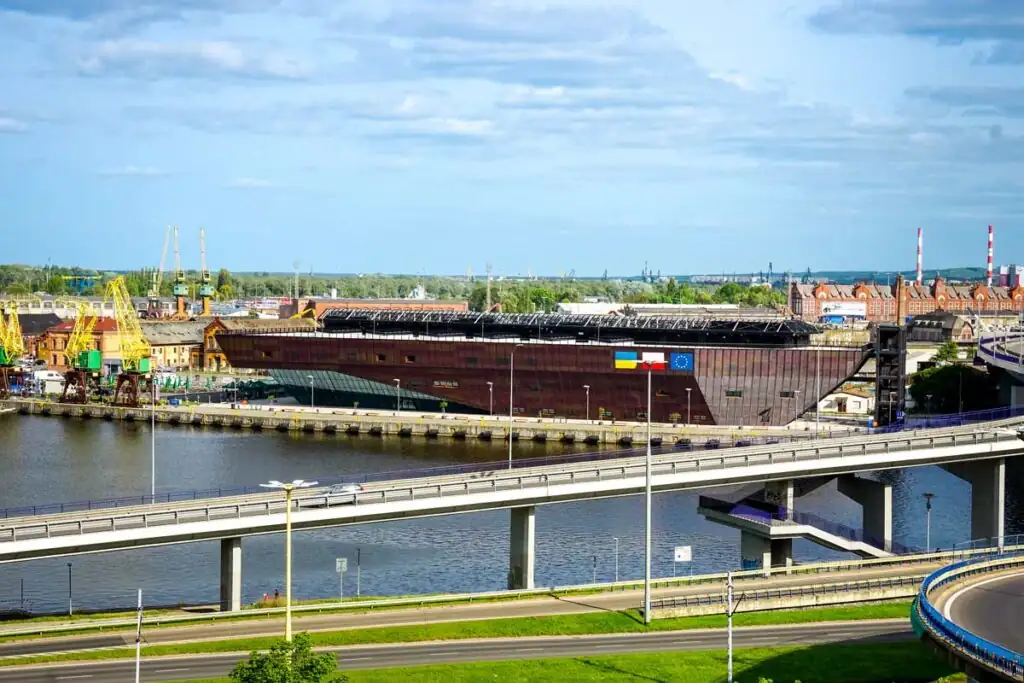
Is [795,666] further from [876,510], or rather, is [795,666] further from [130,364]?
[130,364]

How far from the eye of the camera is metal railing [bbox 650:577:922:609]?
134 feet

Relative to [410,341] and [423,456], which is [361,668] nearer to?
[423,456]

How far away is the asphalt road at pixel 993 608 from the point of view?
98.2ft

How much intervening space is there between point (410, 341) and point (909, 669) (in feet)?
242

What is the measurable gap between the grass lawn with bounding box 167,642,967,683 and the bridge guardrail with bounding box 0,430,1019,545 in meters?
10.1

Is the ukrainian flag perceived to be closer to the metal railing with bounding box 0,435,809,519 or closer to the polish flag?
the polish flag

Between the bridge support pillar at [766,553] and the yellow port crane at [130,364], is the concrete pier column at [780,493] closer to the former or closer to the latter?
the bridge support pillar at [766,553]

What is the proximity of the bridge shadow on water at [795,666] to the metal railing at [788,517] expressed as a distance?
1514 centimetres

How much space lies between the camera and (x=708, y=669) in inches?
1362

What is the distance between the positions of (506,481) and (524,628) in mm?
10045

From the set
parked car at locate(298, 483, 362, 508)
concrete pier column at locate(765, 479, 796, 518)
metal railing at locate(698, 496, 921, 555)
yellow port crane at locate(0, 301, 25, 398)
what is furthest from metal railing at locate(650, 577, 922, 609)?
yellow port crane at locate(0, 301, 25, 398)

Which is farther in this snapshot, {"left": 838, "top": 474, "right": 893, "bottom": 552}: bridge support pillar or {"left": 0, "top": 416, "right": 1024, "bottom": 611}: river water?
{"left": 838, "top": 474, "right": 893, "bottom": 552}: bridge support pillar

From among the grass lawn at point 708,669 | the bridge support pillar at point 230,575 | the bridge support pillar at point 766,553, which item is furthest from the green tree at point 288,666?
the bridge support pillar at point 766,553

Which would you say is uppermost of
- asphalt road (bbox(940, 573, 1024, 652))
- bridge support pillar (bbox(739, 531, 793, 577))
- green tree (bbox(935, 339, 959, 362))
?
green tree (bbox(935, 339, 959, 362))
